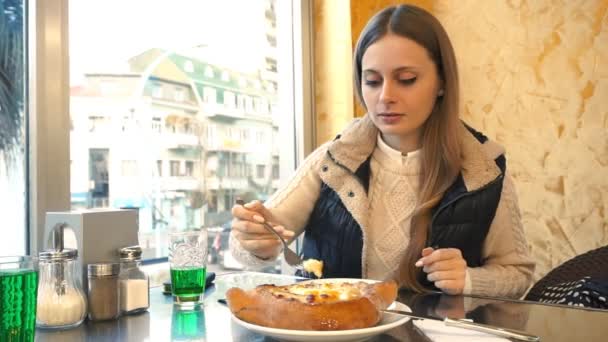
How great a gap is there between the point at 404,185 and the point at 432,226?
202 millimetres

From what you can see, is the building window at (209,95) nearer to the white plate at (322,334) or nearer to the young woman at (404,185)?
the young woman at (404,185)

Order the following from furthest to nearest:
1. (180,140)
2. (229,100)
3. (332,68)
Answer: (332,68) → (229,100) → (180,140)

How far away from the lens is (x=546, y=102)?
7.72 feet

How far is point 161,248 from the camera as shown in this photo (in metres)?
2.17

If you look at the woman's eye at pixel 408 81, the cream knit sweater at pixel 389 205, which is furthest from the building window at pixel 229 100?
the woman's eye at pixel 408 81

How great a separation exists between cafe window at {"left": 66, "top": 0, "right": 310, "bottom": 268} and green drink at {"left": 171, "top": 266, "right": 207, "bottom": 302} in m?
0.85

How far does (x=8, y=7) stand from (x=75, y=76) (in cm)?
27

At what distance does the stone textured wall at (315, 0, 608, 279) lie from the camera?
2238 millimetres

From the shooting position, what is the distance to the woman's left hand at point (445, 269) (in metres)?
1.17

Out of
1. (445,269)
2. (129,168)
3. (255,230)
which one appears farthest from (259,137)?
(445,269)

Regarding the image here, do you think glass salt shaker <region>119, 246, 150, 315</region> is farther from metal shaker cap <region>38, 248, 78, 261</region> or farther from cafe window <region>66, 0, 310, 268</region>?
cafe window <region>66, 0, 310, 268</region>

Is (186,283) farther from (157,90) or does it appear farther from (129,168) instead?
(157,90)

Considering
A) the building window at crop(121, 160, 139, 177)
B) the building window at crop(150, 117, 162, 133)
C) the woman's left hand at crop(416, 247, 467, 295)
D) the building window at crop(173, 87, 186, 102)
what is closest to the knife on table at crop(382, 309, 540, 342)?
the woman's left hand at crop(416, 247, 467, 295)

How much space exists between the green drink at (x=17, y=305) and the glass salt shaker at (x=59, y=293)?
0.10m
